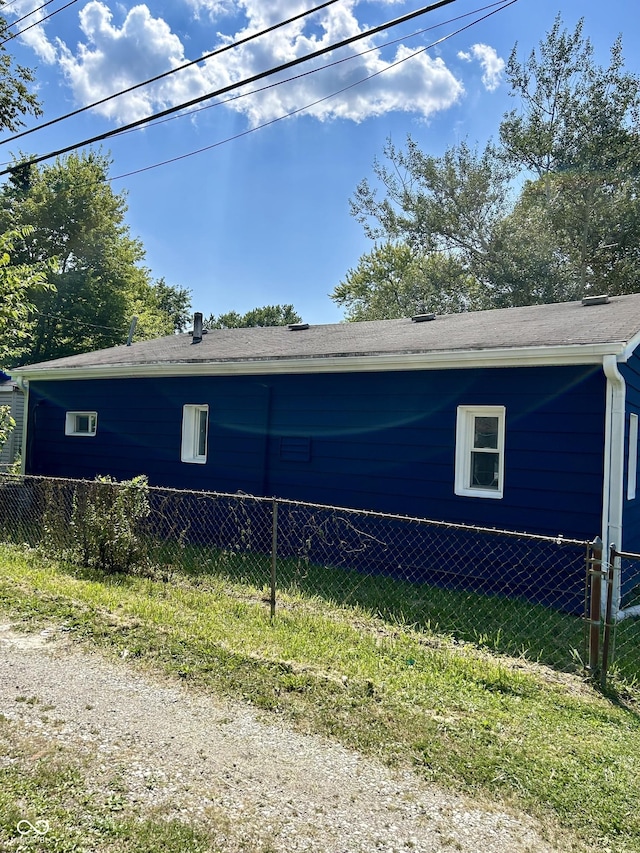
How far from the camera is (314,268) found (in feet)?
107

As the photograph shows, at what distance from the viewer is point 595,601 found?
12.6 feet

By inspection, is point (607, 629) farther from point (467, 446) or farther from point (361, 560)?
point (361, 560)

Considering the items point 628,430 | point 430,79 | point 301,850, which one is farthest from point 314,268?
point 301,850

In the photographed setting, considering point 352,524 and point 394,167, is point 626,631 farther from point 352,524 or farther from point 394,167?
point 394,167

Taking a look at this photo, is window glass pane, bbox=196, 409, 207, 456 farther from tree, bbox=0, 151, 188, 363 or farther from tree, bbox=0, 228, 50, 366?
tree, bbox=0, 151, 188, 363

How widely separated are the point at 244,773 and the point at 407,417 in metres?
4.88

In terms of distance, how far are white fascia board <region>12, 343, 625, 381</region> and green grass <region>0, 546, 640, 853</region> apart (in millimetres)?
2855

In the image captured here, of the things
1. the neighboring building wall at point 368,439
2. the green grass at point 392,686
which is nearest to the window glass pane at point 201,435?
the neighboring building wall at point 368,439

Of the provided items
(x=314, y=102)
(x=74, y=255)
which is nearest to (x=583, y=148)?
(x=314, y=102)

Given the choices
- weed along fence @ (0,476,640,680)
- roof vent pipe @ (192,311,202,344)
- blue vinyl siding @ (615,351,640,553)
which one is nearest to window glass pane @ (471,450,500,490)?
weed along fence @ (0,476,640,680)

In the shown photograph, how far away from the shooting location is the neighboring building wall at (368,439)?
5969 mm

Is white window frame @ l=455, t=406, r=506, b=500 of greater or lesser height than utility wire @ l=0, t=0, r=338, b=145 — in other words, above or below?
below

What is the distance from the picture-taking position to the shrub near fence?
5.21 meters

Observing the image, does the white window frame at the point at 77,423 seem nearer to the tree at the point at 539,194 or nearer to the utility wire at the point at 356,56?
the utility wire at the point at 356,56
